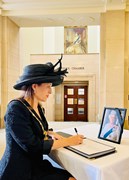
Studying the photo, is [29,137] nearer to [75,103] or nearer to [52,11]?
[52,11]

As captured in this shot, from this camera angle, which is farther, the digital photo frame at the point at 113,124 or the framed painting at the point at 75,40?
the framed painting at the point at 75,40

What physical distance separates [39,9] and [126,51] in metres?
2.14

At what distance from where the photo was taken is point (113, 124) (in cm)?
141

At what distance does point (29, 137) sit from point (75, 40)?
976 cm

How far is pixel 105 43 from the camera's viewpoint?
166 inches

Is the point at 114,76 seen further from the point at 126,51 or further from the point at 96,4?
the point at 96,4

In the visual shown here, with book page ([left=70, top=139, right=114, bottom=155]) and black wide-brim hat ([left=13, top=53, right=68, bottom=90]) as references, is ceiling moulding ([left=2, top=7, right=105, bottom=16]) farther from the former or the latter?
book page ([left=70, top=139, right=114, bottom=155])

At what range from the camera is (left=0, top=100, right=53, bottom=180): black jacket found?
112cm

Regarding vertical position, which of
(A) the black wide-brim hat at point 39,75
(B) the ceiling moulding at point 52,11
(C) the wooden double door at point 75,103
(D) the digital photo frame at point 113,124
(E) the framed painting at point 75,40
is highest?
(E) the framed painting at point 75,40

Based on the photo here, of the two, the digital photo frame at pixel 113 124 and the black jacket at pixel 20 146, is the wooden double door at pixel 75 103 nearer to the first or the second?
the digital photo frame at pixel 113 124

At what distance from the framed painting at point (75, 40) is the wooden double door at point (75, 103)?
1970 millimetres

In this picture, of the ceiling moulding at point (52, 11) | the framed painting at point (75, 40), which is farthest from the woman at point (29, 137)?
the framed painting at point (75, 40)

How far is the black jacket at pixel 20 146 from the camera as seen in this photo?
Answer: 1.12 metres

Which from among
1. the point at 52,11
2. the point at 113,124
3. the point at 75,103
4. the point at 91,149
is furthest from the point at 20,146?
the point at 75,103
